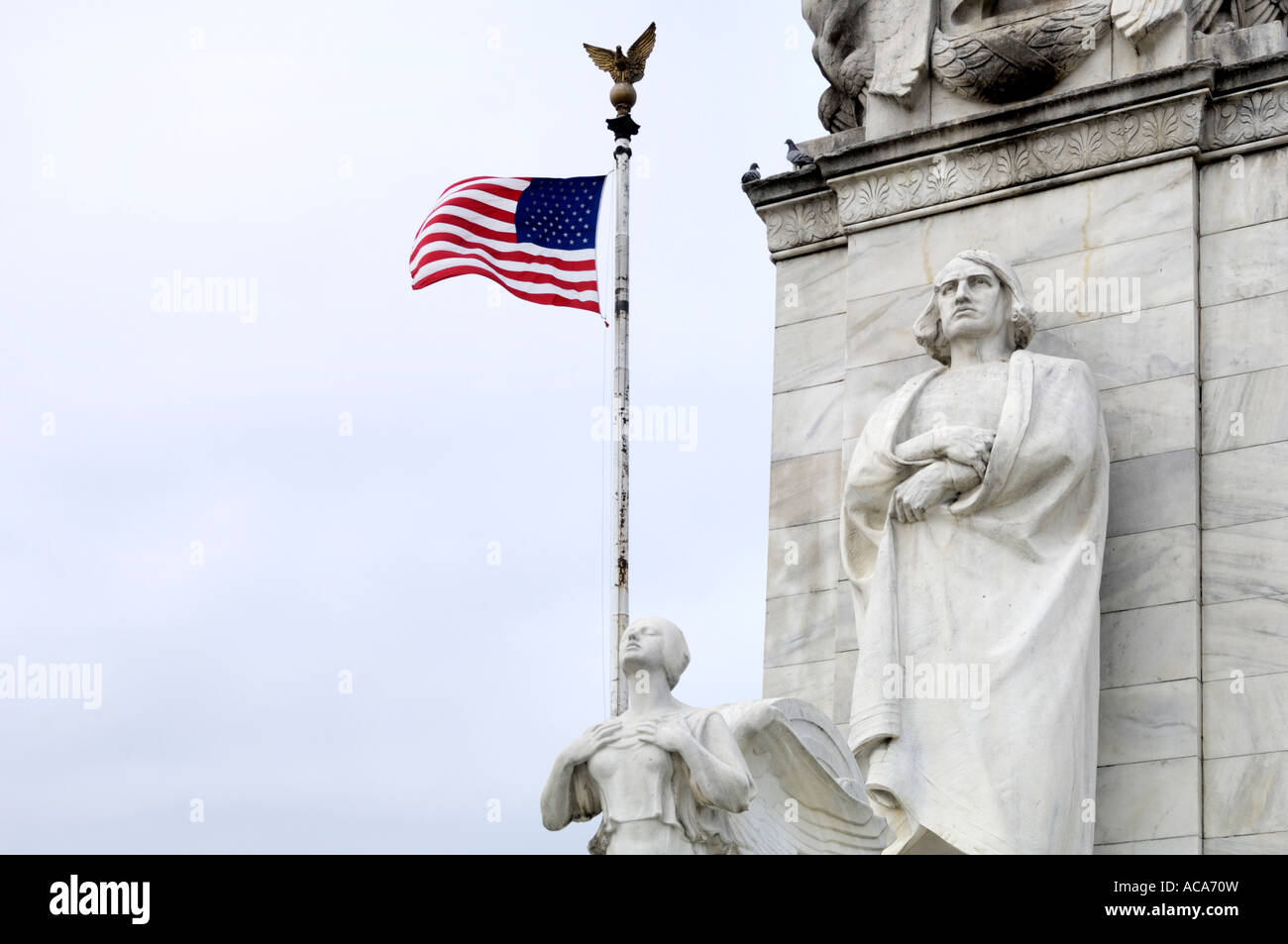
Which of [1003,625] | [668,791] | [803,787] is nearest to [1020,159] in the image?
[1003,625]

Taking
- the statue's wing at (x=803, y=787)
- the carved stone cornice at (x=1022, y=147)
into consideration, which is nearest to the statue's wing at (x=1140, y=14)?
the carved stone cornice at (x=1022, y=147)

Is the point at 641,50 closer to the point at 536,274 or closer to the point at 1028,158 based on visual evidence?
the point at 536,274

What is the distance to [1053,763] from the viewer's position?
19125 millimetres

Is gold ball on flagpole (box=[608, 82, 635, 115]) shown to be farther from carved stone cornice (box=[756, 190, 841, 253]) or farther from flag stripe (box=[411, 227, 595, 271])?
carved stone cornice (box=[756, 190, 841, 253])

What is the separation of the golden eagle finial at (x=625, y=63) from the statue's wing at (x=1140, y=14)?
8975 millimetres

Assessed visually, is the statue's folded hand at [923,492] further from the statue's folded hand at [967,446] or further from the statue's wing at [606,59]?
the statue's wing at [606,59]

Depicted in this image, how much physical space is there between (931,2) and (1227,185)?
2802 millimetres

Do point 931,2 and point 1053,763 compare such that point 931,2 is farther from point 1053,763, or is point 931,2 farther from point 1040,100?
point 1053,763

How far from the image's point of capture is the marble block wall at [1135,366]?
1956 centimetres

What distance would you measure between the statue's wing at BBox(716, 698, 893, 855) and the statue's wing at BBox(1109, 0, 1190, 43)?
588cm

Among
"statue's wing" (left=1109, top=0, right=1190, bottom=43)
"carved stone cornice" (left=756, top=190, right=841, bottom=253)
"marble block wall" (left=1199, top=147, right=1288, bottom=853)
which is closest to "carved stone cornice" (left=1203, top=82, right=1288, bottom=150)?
"marble block wall" (left=1199, top=147, right=1288, bottom=853)

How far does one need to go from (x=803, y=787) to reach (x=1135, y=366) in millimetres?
4332

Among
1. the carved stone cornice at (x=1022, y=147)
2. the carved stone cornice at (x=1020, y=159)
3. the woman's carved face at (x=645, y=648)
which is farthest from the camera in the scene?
the carved stone cornice at (x=1020, y=159)
